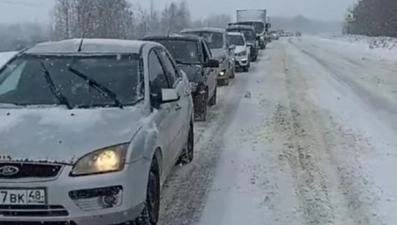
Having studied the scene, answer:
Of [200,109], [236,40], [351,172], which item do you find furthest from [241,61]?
[351,172]

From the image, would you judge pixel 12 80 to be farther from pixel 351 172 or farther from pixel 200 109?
pixel 200 109

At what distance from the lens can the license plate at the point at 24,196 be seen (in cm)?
432

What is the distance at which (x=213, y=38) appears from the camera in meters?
18.9

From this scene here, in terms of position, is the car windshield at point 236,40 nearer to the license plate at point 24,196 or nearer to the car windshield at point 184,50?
the car windshield at point 184,50

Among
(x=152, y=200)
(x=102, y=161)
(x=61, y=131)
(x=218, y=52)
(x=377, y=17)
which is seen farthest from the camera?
(x=377, y=17)

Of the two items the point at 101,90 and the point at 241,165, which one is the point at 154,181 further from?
the point at 241,165

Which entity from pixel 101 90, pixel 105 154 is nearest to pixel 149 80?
pixel 101 90

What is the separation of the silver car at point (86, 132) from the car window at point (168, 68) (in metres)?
0.02

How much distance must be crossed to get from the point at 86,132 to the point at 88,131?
0.08ft

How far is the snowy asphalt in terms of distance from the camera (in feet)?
19.4

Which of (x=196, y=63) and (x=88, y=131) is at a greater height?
(x=88, y=131)

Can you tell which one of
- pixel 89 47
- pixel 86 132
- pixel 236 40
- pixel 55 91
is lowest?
pixel 236 40

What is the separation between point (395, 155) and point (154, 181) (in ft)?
14.2

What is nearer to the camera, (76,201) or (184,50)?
(76,201)
